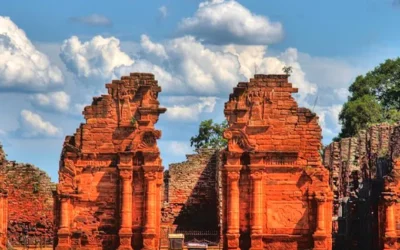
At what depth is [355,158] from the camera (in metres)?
58.8

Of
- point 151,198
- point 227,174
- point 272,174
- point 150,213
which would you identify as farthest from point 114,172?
Answer: point 272,174

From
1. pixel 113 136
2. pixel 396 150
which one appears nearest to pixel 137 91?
pixel 113 136

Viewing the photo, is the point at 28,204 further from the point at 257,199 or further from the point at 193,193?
the point at 257,199

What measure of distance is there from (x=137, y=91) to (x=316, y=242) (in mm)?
7703

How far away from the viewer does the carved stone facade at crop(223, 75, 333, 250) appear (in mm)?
41156

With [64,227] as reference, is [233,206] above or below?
above

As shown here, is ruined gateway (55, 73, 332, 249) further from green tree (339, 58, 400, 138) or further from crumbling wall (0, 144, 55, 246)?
green tree (339, 58, 400, 138)

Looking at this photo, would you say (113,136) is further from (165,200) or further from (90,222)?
(165,200)

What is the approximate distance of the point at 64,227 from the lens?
41.6m

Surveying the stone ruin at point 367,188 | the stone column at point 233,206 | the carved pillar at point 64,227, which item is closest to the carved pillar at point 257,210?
the stone column at point 233,206

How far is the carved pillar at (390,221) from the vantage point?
41.6 m

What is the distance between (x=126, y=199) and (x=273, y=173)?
16.0 ft

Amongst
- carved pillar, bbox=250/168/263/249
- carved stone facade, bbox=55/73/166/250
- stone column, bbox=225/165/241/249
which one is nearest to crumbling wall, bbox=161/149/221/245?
carved stone facade, bbox=55/73/166/250

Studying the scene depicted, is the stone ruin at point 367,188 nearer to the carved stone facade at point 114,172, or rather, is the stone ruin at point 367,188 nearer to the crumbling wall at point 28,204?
the carved stone facade at point 114,172
